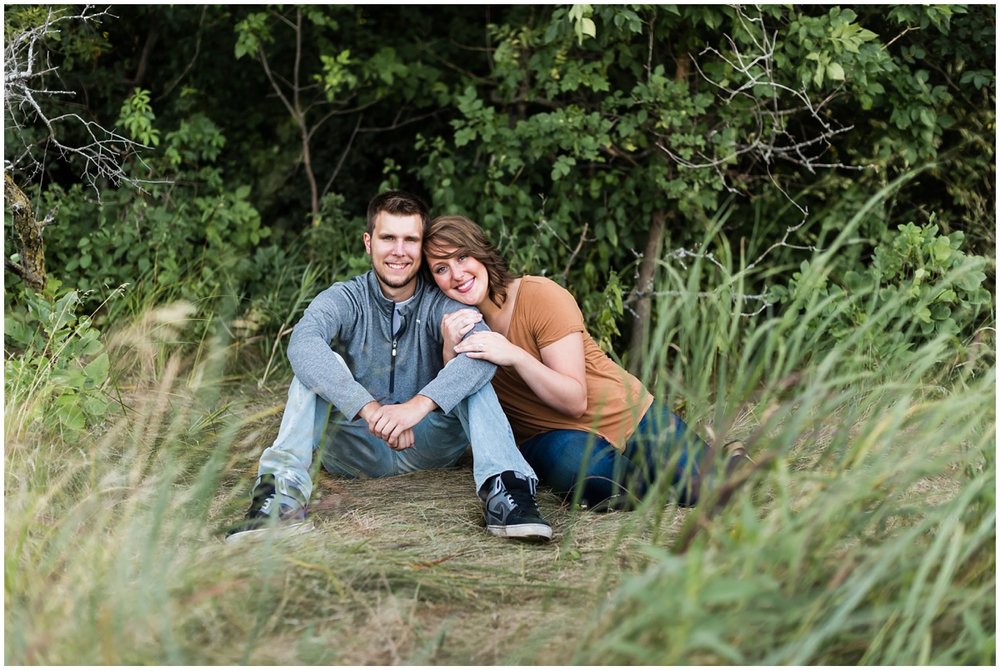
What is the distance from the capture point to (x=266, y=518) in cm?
272

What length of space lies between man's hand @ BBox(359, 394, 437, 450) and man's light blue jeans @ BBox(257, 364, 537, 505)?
5.4 inches

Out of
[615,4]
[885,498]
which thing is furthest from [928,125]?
[885,498]

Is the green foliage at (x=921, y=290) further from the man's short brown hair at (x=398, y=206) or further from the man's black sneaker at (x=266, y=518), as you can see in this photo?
the man's black sneaker at (x=266, y=518)

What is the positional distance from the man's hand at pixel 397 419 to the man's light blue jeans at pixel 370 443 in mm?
137

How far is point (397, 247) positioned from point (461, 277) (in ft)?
0.74

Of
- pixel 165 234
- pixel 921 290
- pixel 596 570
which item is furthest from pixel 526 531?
pixel 165 234

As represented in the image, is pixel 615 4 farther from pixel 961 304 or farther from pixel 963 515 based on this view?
pixel 963 515

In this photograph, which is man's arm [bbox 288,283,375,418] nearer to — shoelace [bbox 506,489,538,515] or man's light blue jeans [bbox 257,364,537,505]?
man's light blue jeans [bbox 257,364,537,505]

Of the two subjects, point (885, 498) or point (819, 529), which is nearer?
point (819, 529)

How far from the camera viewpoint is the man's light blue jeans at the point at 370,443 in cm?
292

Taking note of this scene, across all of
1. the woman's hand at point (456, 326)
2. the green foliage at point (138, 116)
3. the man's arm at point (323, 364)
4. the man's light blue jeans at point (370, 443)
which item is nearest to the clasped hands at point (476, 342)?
the woman's hand at point (456, 326)

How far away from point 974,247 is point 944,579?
11.5 feet

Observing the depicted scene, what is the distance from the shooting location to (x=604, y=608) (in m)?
2.02

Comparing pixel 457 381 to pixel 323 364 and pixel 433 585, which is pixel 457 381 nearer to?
pixel 323 364
